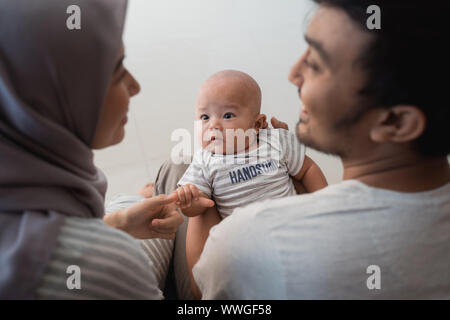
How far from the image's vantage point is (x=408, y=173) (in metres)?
0.58

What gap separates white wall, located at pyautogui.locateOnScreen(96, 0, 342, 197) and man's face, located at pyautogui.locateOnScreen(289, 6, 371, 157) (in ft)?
4.00

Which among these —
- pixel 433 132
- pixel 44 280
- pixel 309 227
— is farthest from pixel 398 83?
pixel 44 280

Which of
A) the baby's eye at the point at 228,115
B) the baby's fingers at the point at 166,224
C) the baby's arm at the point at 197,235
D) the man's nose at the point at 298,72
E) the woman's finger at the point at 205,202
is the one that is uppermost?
the man's nose at the point at 298,72

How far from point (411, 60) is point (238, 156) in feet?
2.43

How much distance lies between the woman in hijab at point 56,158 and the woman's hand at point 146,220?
31 cm

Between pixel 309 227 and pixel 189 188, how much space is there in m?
0.50

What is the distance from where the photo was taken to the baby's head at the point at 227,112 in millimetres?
1200

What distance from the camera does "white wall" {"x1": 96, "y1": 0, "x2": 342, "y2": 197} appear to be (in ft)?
6.25

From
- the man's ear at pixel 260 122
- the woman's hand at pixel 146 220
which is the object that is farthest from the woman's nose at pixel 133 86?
the man's ear at pixel 260 122

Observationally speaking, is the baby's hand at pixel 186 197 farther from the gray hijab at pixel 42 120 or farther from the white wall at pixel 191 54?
the white wall at pixel 191 54

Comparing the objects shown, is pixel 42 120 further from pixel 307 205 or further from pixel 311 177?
pixel 311 177

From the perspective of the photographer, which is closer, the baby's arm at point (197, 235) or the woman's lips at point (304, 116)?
the woman's lips at point (304, 116)

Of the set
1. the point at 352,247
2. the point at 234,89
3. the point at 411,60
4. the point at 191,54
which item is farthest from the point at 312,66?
the point at 191,54
